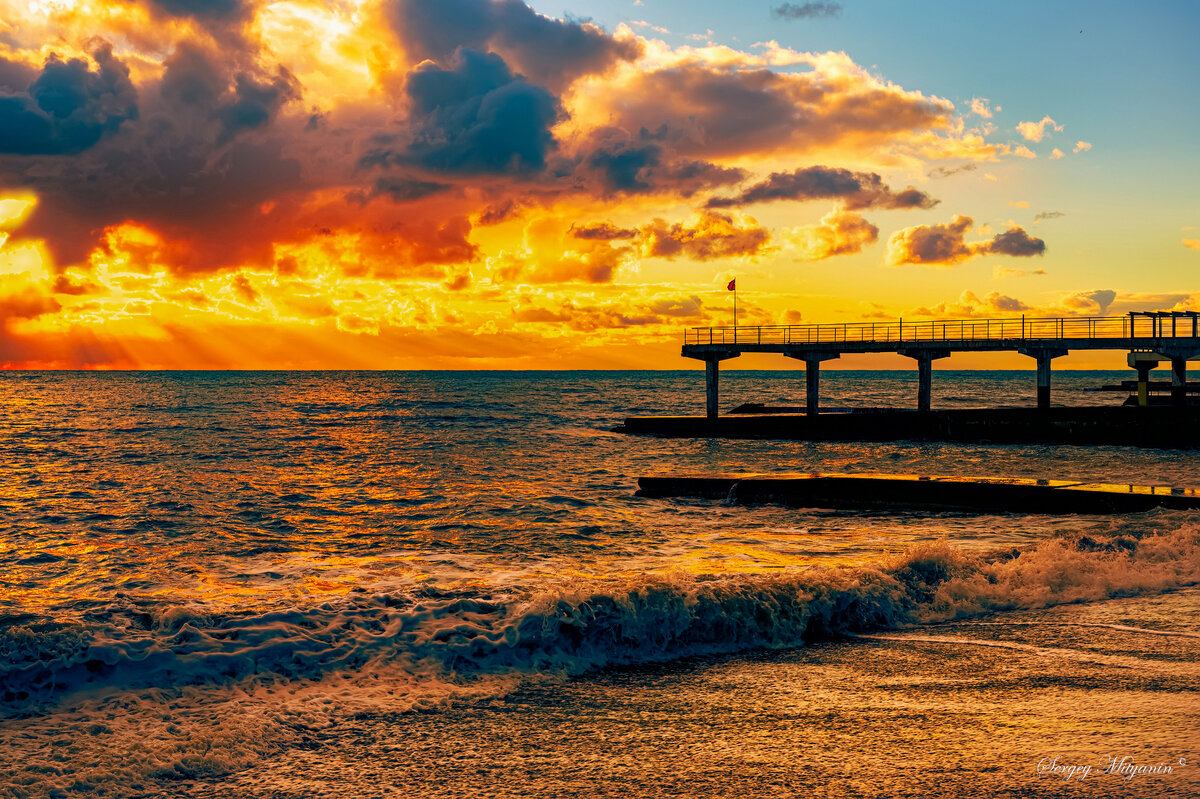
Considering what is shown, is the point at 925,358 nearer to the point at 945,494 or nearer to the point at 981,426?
the point at 981,426

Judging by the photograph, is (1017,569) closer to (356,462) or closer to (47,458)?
(356,462)

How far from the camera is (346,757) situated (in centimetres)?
580

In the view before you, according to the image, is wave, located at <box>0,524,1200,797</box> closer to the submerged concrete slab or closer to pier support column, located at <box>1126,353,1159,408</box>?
the submerged concrete slab

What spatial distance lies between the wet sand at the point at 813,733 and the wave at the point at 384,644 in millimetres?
528

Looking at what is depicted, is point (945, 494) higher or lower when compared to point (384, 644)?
higher

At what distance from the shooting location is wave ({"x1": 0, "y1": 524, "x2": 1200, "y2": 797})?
622 centimetres

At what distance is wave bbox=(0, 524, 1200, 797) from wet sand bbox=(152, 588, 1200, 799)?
1.73 ft

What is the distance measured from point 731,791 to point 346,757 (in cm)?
270

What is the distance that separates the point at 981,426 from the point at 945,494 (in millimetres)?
22319

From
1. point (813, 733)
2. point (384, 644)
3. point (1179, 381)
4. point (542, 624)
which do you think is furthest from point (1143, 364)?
point (384, 644)

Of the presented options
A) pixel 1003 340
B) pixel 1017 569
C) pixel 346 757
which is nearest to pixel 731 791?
pixel 346 757

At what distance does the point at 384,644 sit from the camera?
840cm

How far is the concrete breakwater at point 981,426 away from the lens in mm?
34500

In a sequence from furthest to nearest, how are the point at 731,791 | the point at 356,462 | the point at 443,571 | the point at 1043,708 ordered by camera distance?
the point at 356,462, the point at 443,571, the point at 1043,708, the point at 731,791
